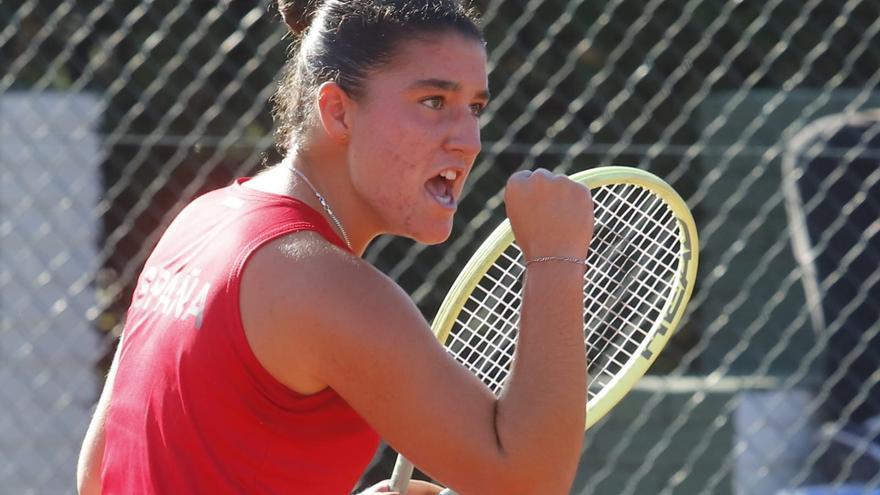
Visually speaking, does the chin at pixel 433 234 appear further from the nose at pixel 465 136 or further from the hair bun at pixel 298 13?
the hair bun at pixel 298 13

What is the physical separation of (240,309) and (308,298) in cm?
9

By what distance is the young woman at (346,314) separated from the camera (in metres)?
1.54

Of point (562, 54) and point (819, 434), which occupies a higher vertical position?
point (562, 54)

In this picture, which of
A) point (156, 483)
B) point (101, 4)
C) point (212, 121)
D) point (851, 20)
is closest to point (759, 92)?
point (851, 20)

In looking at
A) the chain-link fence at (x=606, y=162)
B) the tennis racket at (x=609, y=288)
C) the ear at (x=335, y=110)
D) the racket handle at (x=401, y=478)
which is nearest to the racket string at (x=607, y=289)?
the tennis racket at (x=609, y=288)

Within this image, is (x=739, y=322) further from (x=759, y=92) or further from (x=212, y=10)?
(x=212, y=10)

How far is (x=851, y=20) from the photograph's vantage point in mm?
3836

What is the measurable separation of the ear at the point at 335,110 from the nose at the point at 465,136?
12 centimetres

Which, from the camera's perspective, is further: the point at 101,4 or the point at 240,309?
the point at 101,4

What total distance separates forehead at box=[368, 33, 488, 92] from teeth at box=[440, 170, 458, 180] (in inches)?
3.9

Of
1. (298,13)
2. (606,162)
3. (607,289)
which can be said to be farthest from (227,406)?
(606,162)

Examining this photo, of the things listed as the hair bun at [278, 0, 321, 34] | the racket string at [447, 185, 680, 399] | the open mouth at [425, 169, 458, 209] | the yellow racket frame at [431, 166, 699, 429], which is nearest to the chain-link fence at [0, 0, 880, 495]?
the racket string at [447, 185, 680, 399]

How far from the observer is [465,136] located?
1704 millimetres

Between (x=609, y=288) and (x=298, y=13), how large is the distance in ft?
2.30
